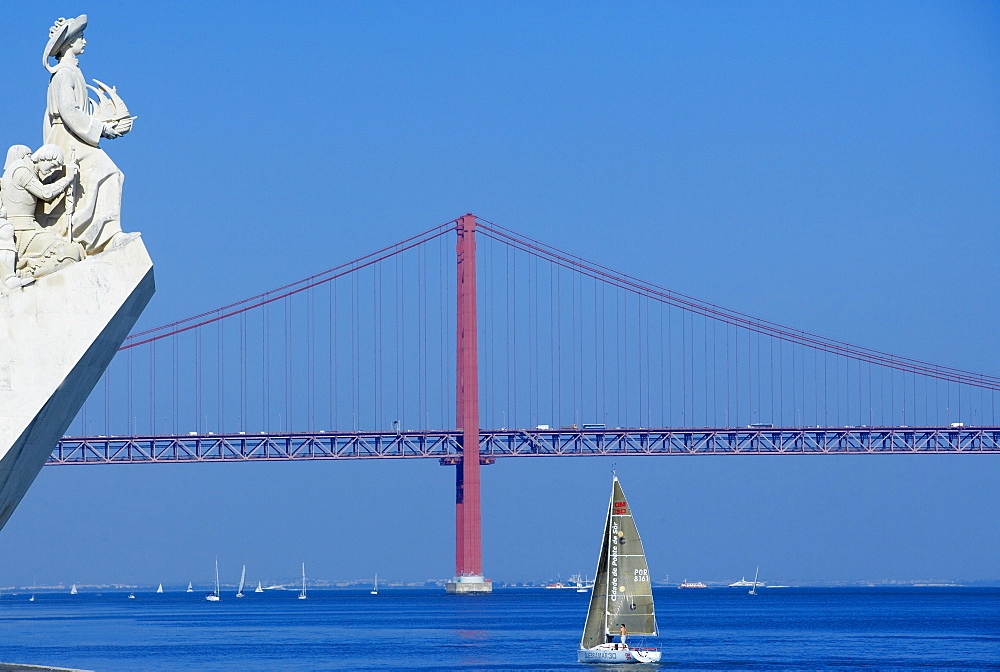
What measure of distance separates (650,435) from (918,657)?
21.5m

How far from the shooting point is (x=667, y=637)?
37.0 metres

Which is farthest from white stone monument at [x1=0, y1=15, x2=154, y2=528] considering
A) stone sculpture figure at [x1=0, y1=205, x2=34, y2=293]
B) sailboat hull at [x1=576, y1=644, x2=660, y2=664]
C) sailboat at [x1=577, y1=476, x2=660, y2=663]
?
sailboat hull at [x1=576, y1=644, x2=660, y2=664]

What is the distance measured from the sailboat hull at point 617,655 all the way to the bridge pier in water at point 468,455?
23.4 meters

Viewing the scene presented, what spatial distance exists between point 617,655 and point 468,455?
24441 millimetres

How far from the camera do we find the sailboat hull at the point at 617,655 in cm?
2447

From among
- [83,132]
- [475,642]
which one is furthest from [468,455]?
[83,132]

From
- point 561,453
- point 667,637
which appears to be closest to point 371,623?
point 561,453

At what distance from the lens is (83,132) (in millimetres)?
10094

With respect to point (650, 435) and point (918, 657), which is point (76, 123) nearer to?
point (918, 657)

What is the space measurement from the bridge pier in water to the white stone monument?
126ft

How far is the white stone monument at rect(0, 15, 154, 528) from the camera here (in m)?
9.37

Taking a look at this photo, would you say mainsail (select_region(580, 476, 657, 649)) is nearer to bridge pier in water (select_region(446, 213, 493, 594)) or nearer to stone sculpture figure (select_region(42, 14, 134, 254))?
stone sculpture figure (select_region(42, 14, 134, 254))

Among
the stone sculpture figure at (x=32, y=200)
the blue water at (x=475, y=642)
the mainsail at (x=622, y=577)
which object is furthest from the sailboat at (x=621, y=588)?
the stone sculpture figure at (x=32, y=200)

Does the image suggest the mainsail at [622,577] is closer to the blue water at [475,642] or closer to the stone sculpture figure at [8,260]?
the blue water at [475,642]
